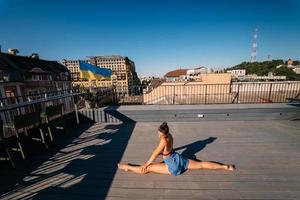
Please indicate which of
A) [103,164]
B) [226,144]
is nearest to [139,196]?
[103,164]

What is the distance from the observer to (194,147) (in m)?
3.22

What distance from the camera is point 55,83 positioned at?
22.6 m

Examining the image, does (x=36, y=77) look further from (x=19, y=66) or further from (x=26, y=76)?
(x=19, y=66)

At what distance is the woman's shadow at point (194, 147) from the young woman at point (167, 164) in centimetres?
43

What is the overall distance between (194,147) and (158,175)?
1.21 m

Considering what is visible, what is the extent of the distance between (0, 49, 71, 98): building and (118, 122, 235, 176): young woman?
38.2ft

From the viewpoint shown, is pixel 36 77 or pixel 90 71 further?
pixel 36 77

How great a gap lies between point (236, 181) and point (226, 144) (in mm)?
1255

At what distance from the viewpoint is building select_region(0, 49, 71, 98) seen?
1456cm

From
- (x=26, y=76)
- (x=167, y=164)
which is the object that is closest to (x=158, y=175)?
(x=167, y=164)

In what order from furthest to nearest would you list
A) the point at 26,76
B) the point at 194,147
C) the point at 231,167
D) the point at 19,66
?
the point at 26,76
the point at 19,66
the point at 194,147
the point at 231,167

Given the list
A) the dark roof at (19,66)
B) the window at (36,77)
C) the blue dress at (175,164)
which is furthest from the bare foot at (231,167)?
the window at (36,77)

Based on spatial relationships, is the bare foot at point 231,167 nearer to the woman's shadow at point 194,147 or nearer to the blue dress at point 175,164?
the woman's shadow at point 194,147

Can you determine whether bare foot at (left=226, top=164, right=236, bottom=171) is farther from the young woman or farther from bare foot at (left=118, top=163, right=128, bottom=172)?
bare foot at (left=118, top=163, right=128, bottom=172)
